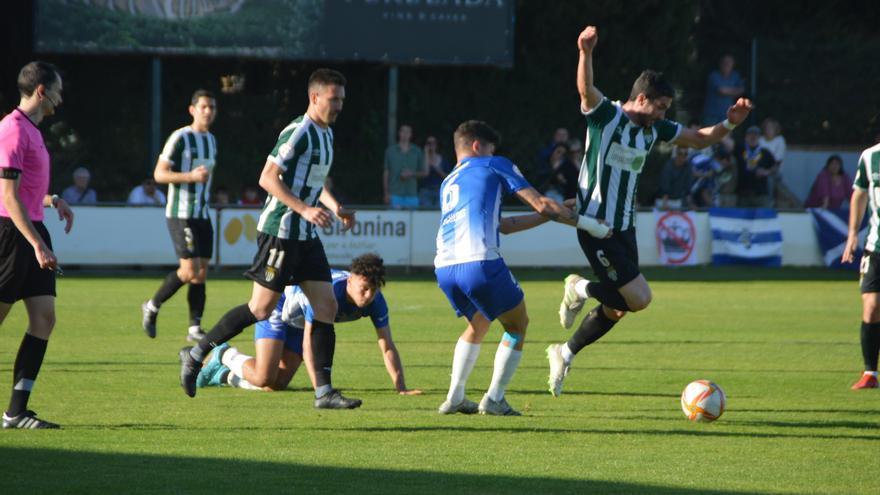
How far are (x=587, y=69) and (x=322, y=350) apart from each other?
8.23 feet

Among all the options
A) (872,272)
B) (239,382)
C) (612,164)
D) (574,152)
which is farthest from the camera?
(574,152)

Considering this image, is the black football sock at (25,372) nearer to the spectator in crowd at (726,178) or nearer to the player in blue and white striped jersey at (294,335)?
the player in blue and white striped jersey at (294,335)

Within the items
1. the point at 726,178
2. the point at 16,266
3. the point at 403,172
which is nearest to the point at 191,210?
the point at 16,266

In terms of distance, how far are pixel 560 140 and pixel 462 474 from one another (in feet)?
57.1

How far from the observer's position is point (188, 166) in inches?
525

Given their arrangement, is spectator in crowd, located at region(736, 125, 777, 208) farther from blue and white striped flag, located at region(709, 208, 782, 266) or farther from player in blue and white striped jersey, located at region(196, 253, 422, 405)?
player in blue and white striped jersey, located at region(196, 253, 422, 405)

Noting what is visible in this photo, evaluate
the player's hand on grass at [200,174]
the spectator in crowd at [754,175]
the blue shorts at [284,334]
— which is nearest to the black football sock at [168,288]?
the player's hand on grass at [200,174]

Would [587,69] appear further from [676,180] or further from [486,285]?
[676,180]

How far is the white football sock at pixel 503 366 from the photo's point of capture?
8445 mm

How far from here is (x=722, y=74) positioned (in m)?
26.7

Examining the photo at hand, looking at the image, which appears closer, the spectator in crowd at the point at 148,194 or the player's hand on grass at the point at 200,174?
the player's hand on grass at the point at 200,174

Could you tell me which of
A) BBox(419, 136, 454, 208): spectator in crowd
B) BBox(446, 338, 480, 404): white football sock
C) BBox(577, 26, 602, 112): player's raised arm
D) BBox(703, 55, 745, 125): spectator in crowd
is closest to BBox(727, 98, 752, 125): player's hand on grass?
BBox(577, 26, 602, 112): player's raised arm

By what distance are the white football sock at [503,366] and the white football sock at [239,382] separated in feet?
7.14

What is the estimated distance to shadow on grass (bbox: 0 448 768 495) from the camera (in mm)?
6297
